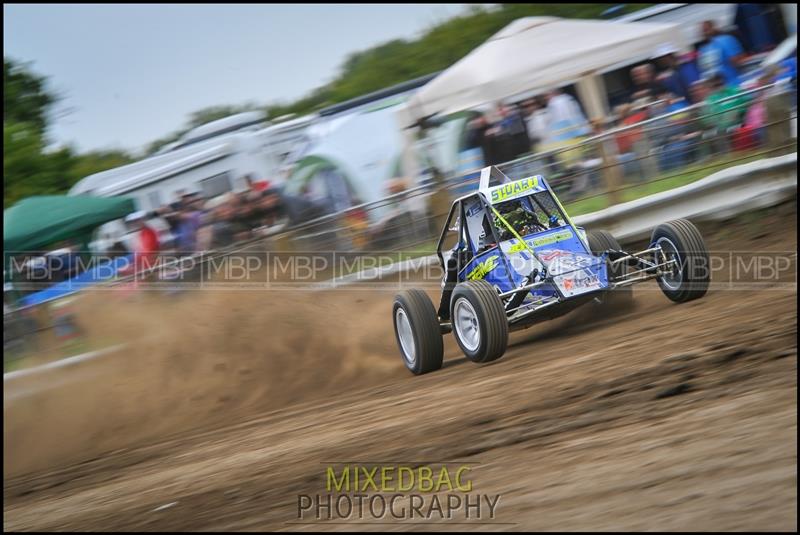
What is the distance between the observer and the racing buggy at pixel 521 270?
7.14 meters

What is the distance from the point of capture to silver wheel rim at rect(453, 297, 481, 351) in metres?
7.36

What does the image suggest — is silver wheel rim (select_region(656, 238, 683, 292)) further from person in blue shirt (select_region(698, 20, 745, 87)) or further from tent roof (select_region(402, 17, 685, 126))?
person in blue shirt (select_region(698, 20, 745, 87))

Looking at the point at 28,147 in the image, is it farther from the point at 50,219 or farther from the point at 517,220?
the point at 517,220

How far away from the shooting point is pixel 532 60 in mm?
11094

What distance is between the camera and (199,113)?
41.6m

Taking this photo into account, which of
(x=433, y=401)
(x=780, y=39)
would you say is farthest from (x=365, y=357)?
(x=780, y=39)

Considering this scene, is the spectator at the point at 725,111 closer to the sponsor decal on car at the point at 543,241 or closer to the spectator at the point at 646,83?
the spectator at the point at 646,83

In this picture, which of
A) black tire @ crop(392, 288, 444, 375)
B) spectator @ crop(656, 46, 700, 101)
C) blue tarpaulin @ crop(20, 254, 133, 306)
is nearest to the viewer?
black tire @ crop(392, 288, 444, 375)

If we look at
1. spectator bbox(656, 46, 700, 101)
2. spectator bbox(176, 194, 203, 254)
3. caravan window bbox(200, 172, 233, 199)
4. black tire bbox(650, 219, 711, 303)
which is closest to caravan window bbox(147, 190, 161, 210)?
caravan window bbox(200, 172, 233, 199)

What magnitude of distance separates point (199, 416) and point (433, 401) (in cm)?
299
